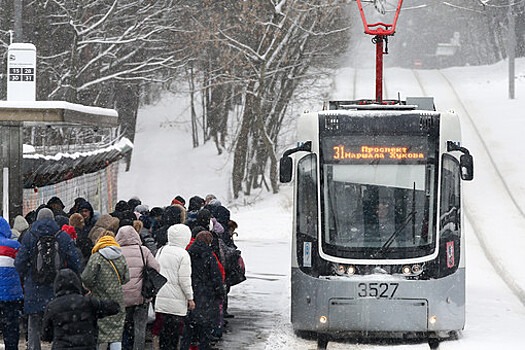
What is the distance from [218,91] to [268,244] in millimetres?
20052

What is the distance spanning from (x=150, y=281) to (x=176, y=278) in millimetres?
402

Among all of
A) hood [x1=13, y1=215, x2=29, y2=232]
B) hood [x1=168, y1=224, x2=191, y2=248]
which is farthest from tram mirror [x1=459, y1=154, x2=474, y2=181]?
hood [x1=13, y1=215, x2=29, y2=232]

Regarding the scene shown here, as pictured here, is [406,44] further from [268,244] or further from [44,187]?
[44,187]

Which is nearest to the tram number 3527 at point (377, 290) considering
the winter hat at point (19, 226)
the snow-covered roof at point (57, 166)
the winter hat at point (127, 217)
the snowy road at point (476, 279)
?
the snowy road at point (476, 279)

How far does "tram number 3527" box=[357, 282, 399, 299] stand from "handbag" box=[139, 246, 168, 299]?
352 centimetres

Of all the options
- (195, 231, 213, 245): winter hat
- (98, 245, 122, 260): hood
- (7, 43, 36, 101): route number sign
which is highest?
(7, 43, 36, 101): route number sign

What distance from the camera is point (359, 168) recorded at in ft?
48.6

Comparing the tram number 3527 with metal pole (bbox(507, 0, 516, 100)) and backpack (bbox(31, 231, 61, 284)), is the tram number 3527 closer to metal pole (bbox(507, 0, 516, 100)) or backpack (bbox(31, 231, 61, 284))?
backpack (bbox(31, 231, 61, 284))

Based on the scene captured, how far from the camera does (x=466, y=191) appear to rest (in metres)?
36.5

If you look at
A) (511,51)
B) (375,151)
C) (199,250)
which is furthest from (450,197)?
(511,51)

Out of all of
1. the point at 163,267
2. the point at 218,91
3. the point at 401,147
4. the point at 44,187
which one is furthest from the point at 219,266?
the point at 218,91

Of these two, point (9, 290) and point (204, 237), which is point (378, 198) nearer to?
point (204, 237)

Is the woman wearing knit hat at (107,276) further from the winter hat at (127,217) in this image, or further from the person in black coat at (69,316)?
the winter hat at (127,217)

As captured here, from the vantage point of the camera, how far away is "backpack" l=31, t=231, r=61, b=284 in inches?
452
